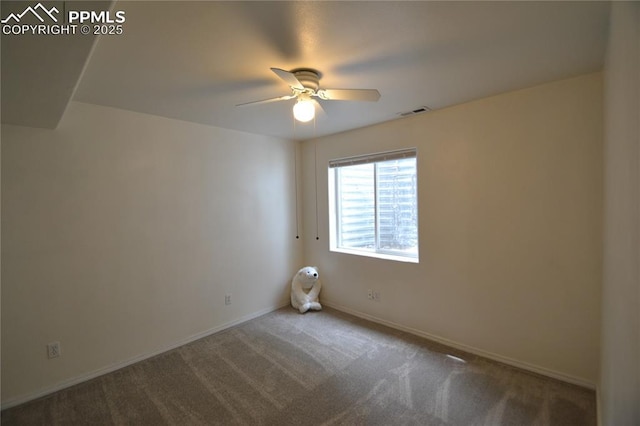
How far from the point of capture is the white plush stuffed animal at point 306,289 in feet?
12.6

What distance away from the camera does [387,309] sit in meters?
3.36

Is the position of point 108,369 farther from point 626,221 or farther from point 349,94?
point 626,221

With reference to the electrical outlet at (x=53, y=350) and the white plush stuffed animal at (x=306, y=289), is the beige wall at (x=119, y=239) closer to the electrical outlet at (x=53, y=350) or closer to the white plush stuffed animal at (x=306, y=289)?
the electrical outlet at (x=53, y=350)

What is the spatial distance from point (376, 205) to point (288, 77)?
2271 mm

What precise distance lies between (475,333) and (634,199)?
210 cm

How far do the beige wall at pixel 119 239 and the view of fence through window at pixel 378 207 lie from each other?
1167 mm

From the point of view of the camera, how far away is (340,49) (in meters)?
1.69

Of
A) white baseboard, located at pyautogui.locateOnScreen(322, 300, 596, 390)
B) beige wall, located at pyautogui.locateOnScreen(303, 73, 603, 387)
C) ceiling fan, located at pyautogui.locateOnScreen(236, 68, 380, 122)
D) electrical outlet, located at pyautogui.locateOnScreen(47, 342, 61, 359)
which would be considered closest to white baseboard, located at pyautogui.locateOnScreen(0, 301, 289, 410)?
electrical outlet, located at pyautogui.locateOnScreen(47, 342, 61, 359)

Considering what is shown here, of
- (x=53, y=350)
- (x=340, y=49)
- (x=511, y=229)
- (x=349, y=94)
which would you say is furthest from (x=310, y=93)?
(x=53, y=350)

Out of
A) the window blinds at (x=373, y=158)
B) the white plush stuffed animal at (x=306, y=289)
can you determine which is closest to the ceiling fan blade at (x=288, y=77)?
the window blinds at (x=373, y=158)

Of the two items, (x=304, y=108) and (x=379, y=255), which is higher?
(x=304, y=108)

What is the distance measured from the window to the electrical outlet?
2927 millimetres

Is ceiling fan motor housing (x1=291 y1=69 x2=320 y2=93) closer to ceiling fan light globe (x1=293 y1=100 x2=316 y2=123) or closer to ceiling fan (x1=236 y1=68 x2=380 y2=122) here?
ceiling fan (x1=236 y1=68 x2=380 y2=122)

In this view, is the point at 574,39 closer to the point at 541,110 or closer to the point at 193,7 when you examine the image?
the point at 541,110
